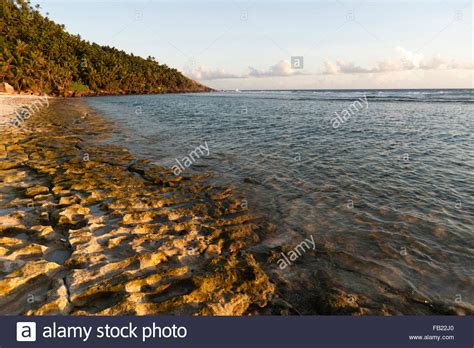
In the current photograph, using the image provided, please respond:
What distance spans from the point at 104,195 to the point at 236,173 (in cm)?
662

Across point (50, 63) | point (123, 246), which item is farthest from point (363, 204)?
point (50, 63)

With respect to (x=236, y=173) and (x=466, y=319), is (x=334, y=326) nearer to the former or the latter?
(x=466, y=319)

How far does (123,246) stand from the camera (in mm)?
6996

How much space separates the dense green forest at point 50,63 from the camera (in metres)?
75.5

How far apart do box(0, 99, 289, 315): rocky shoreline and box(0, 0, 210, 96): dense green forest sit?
86.7 metres

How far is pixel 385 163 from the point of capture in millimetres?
15953

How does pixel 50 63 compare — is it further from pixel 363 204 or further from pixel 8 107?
pixel 363 204

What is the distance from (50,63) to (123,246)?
104 m

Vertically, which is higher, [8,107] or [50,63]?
[50,63]

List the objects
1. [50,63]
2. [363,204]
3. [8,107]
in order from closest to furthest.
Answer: [363,204]
[8,107]
[50,63]

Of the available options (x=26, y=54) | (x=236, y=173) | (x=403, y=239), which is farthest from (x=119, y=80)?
(x=403, y=239)

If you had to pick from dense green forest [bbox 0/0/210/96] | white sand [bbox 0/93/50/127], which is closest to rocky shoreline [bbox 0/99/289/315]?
white sand [bbox 0/93/50/127]

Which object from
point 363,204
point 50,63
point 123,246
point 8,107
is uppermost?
point 50,63

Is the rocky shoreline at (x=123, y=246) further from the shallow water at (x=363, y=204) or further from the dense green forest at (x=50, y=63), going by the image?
the dense green forest at (x=50, y=63)
